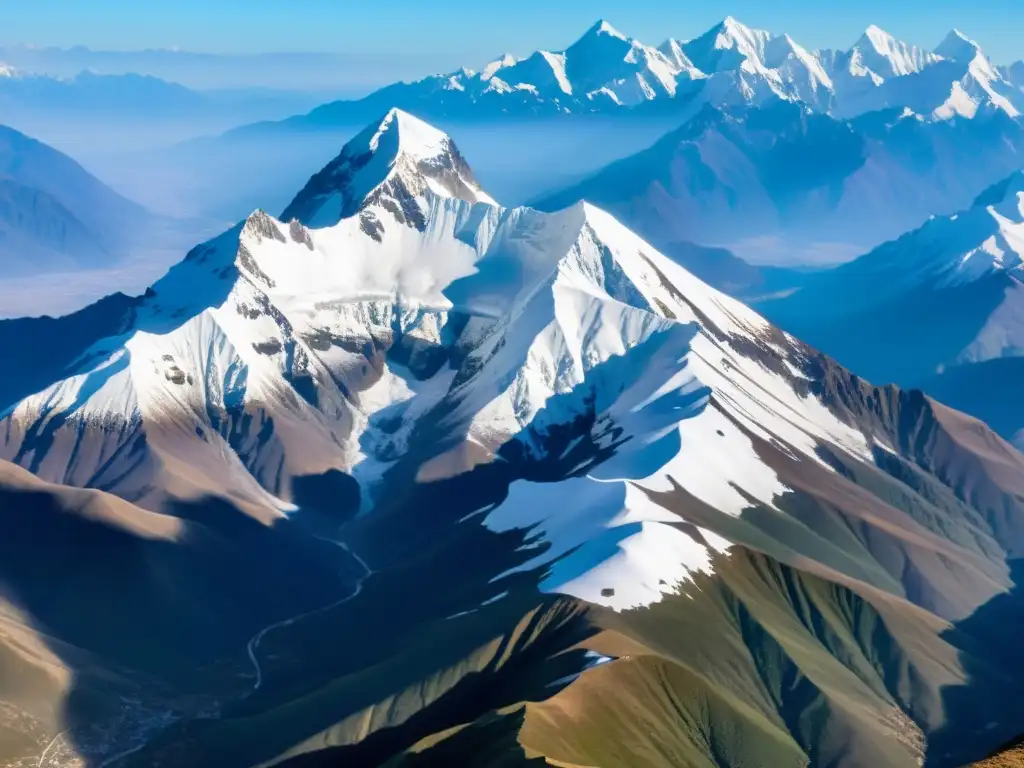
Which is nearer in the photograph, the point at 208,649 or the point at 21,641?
the point at 21,641

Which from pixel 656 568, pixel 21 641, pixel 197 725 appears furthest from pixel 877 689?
pixel 21 641

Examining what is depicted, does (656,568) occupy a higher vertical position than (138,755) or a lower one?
higher

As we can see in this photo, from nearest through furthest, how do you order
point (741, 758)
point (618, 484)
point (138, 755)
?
point (741, 758)
point (138, 755)
point (618, 484)

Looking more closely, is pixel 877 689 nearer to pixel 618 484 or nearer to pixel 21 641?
pixel 618 484

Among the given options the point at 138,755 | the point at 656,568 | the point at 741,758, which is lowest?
the point at 138,755

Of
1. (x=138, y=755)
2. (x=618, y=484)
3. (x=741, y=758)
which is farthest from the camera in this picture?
(x=618, y=484)

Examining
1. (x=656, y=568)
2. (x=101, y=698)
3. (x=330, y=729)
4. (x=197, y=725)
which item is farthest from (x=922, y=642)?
(x=101, y=698)

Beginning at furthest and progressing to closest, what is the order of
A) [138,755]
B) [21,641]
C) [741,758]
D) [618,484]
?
[618,484] < [21,641] < [138,755] < [741,758]

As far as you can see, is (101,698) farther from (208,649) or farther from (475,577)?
(475,577)

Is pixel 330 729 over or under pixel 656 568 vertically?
under
